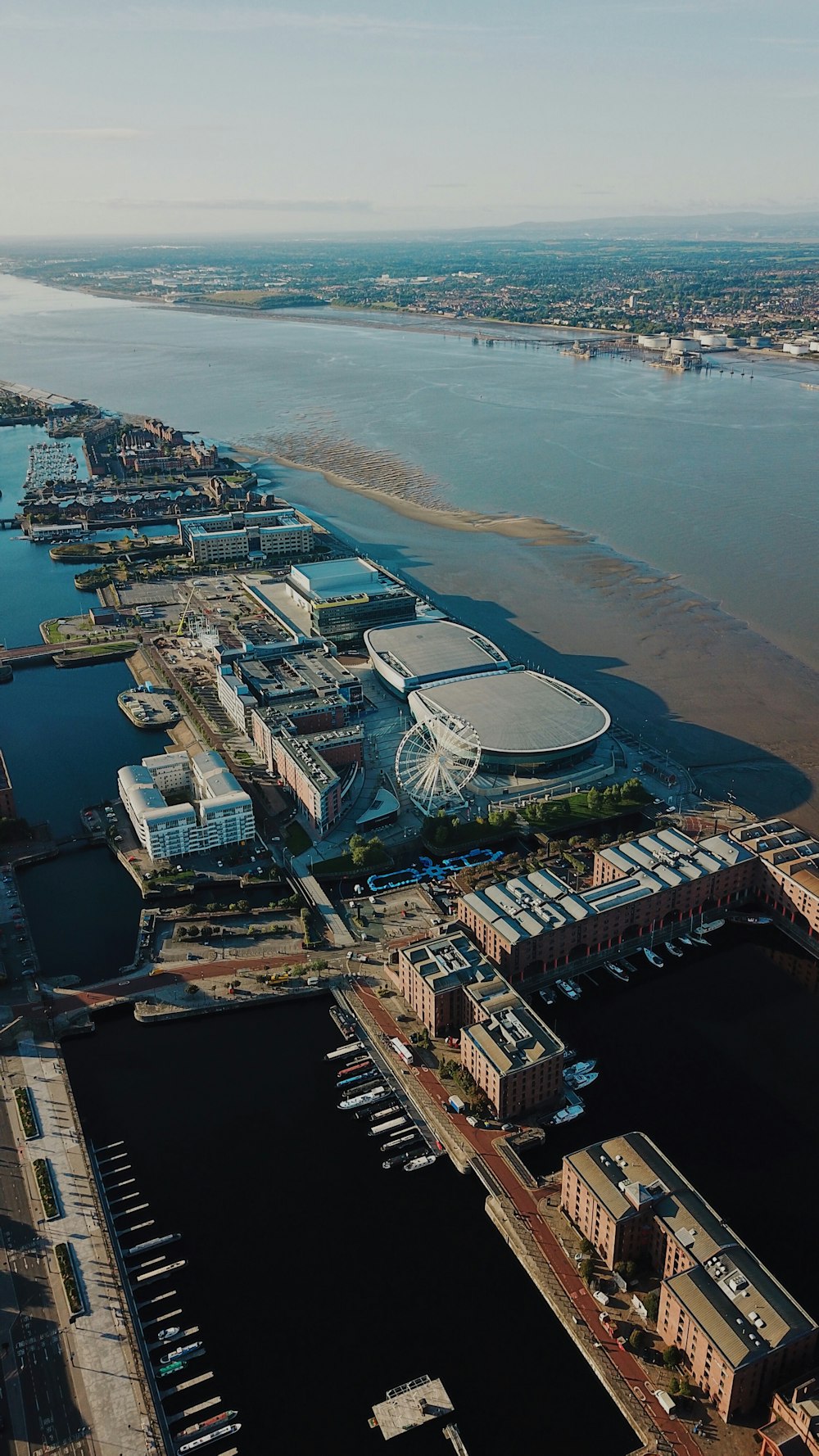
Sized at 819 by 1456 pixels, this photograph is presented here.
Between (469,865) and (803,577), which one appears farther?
(803,577)

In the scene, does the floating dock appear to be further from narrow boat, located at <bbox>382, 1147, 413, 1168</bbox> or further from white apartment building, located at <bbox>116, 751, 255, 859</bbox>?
white apartment building, located at <bbox>116, 751, 255, 859</bbox>

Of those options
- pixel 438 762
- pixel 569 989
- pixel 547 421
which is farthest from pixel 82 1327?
pixel 547 421

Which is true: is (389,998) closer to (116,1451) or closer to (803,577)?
(116,1451)

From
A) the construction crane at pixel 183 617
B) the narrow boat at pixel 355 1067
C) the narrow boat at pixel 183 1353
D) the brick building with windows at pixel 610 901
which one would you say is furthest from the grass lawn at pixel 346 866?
the construction crane at pixel 183 617

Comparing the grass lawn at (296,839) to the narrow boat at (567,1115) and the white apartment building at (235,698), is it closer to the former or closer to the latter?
the white apartment building at (235,698)

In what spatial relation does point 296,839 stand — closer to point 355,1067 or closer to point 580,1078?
point 355,1067

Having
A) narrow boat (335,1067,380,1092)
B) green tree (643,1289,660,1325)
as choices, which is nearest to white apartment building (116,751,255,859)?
narrow boat (335,1067,380,1092)

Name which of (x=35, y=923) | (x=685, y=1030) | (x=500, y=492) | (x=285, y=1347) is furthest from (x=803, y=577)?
(x=285, y=1347)
